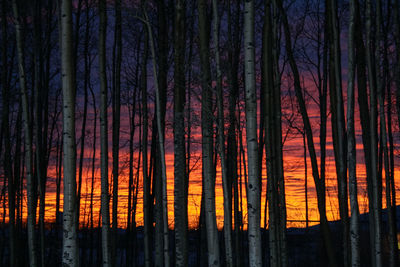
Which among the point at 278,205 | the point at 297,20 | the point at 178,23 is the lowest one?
the point at 278,205

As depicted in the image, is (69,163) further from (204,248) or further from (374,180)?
(204,248)

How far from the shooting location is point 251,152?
5.81m

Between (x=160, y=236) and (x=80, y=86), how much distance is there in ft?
26.4

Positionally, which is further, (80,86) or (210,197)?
(80,86)

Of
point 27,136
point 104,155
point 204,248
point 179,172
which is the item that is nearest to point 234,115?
point 179,172

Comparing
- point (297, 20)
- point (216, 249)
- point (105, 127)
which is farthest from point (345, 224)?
point (297, 20)

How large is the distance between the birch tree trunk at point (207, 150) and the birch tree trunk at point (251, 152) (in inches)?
78.1

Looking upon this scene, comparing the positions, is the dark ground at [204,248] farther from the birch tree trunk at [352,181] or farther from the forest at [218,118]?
the birch tree trunk at [352,181]

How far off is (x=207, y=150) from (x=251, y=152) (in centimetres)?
237

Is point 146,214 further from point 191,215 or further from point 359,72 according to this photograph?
point 191,215

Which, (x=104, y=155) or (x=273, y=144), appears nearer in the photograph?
(x=273, y=144)

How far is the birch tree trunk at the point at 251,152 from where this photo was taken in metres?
5.81

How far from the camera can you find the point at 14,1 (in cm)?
893

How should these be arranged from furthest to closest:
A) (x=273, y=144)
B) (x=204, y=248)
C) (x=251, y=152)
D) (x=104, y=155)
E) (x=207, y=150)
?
(x=204, y=248) < (x=104, y=155) < (x=273, y=144) < (x=207, y=150) < (x=251, y=152)
